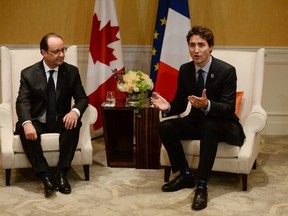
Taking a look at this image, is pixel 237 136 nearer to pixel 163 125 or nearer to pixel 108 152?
pixel 163 125

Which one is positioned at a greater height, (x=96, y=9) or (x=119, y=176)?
(x=96, y=9)

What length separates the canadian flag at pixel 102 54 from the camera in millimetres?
5059

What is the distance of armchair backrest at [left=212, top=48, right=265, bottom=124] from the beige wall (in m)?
1.02

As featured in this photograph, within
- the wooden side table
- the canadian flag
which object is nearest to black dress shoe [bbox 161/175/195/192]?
the wooden side table

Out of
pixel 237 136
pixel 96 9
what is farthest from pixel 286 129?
pixel 96 9

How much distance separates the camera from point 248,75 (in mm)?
4270

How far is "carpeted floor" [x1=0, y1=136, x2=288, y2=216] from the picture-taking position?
11.4 feet

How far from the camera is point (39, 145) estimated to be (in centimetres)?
378

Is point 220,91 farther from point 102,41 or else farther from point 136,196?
point 102,41

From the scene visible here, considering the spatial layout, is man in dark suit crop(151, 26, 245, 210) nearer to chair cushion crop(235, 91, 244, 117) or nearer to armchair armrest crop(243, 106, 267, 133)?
armchair armrest crop(243, 106, 267, 133)

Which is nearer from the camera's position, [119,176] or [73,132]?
[73,132]

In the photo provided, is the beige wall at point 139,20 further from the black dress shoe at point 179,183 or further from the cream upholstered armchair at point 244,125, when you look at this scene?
the black dress shoe at point 179,183

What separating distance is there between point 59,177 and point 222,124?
1259mm

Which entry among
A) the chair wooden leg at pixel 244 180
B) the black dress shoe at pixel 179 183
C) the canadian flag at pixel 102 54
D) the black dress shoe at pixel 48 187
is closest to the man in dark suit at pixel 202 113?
the black dress shoe at pixel 179 183
